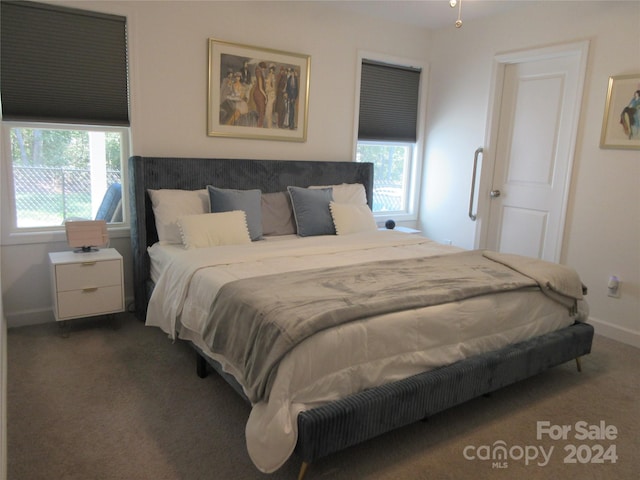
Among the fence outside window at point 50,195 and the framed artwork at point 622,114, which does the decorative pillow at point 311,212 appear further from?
the framed artwork at point 622,114

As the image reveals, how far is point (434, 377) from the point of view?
6.56ft

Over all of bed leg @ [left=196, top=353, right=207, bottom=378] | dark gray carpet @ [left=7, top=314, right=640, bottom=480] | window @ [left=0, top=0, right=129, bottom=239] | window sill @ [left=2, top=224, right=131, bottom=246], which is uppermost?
window @ [left=0, top=0, right=129, bottom=239]

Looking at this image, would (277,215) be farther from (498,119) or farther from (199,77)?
(498,119)

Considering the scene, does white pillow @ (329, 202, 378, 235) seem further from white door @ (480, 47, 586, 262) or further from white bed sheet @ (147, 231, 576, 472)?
white door @ (480, 47, 586, 262)

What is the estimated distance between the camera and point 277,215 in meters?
3.66

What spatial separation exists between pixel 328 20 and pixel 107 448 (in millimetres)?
3621

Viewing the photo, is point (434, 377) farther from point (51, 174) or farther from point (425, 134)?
point (425, 134)

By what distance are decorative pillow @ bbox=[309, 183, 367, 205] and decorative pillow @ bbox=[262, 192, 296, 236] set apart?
1.52 ft

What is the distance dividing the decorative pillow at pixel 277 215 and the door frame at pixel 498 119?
6.03 ft

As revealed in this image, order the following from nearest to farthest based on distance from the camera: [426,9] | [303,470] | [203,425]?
[303,470] < [203,425] < [426,9]

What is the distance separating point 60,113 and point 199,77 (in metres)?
1.00

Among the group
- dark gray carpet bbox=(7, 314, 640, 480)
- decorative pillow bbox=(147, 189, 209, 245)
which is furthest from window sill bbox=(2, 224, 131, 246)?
dark gray carpet bbox=(7, 314, 640, 480)

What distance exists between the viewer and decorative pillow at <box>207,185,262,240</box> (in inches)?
130

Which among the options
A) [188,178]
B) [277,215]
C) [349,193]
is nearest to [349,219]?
[349,193]
